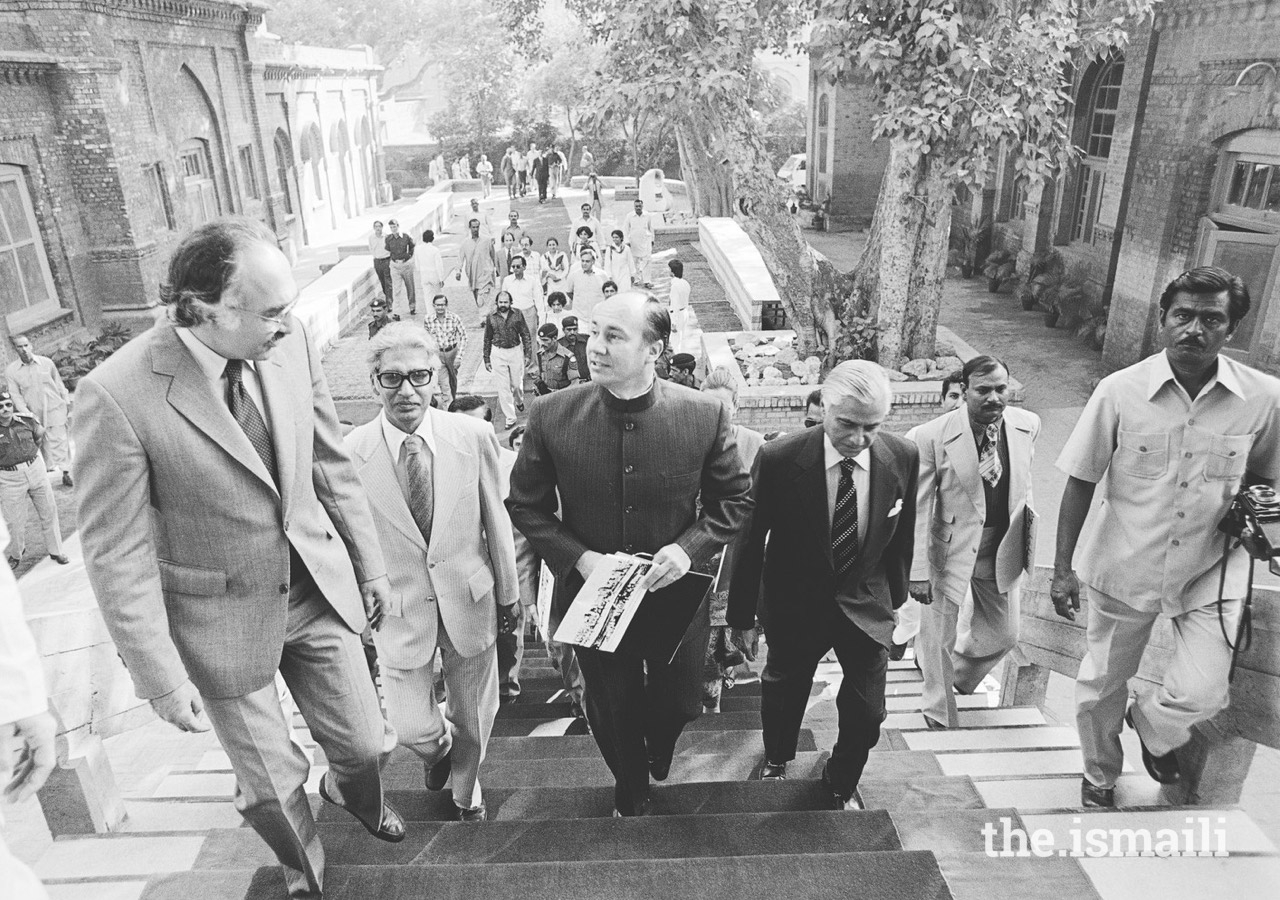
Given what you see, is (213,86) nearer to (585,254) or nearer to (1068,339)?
(585,254)

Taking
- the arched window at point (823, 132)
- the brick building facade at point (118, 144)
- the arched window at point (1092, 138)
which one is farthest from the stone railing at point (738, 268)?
the brick building facade at point (118, 144)

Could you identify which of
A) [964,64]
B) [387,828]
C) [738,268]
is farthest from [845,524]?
[738,268]

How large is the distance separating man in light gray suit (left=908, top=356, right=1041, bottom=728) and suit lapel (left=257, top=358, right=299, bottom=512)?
8.20 ft

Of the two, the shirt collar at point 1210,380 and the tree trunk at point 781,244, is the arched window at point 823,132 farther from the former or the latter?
the shirt collar at point 1210,380

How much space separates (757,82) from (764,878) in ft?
37.0

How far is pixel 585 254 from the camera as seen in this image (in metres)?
11.8

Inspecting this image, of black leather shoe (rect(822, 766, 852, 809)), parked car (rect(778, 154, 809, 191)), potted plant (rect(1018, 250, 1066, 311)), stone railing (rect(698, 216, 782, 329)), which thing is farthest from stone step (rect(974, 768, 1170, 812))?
parked car (rect(778, 154, 809, 191))

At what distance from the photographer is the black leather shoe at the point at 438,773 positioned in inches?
130

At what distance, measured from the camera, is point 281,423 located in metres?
2.33

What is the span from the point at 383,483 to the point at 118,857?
52.3 inches

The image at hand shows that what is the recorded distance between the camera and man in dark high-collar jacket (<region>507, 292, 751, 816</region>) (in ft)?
8.94

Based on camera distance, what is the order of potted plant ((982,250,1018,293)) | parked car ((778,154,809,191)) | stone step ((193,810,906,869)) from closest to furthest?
stone step ((193,810,906,869)) → potted plant ((982,250,1018,293)) → parked car ((778,154,809,191))

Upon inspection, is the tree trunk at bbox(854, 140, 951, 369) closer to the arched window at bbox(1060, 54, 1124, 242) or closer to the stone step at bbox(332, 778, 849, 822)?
the arched window at bbox(1060, 54, 1124, 242)

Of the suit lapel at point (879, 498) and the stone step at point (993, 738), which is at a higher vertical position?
the suit lapel at point (879, 498)
